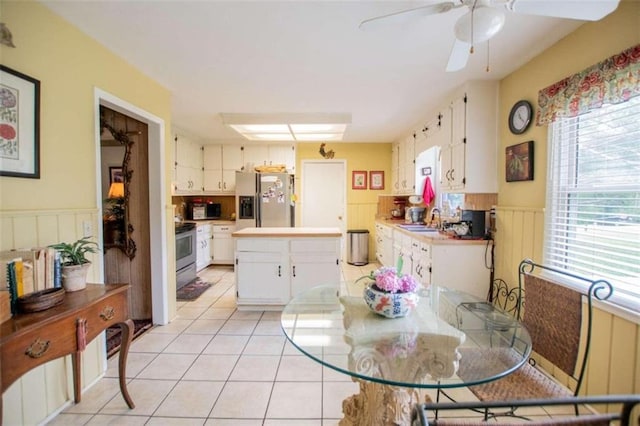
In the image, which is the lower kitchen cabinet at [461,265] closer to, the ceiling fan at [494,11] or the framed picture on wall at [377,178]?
the ceiling fan at [494,11]

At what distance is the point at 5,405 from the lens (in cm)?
142

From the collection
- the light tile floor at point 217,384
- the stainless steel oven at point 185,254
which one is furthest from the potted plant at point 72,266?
the stainless steel oven at point 185,254

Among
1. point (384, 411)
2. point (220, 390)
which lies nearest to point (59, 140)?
point (220, 390)

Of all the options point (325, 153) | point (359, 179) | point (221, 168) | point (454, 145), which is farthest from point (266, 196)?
point (454, 145)

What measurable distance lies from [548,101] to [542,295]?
4.53 feet

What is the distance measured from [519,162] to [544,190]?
0.34m

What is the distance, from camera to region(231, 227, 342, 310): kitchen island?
3092mm

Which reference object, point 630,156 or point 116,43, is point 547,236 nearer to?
point 630,156

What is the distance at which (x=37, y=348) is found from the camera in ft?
4.02

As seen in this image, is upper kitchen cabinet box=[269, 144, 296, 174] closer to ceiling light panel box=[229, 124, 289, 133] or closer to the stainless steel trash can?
ceiling light panel box=[229, 124, 289, 133]

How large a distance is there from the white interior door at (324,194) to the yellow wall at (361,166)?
3.8 inches

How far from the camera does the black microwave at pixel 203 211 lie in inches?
206

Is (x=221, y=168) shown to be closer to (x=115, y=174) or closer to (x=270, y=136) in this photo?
(x=270, y=136)

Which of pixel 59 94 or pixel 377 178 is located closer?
pixel 59 94
